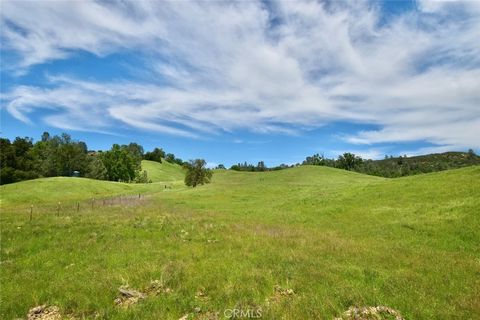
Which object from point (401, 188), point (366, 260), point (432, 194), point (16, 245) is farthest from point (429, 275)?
point (401, 188)

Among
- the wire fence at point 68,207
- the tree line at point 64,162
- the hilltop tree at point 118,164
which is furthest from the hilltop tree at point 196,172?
the hilltop tree at point 118,164

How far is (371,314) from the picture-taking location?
10.3m

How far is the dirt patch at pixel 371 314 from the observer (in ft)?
33.4

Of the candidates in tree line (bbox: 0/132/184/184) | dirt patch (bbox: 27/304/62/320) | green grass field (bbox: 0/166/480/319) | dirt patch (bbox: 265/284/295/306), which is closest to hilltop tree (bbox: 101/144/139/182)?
tree line (bbox: 0/132/184/184)

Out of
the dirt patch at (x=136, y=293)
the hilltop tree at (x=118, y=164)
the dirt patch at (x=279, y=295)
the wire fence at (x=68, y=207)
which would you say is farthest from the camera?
the hilltop tree at (x=118, y=164)

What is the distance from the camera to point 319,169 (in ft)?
387

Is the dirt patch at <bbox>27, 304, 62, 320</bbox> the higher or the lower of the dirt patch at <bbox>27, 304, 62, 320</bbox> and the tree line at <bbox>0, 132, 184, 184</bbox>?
the lower

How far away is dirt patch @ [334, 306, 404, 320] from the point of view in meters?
10.2

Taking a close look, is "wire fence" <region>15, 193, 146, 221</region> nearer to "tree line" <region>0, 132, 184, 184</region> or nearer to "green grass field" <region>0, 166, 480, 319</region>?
Answer: "green grass field" <region>0, 166, 480, 319</region>

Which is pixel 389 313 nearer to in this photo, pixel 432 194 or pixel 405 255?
pixel 405 255

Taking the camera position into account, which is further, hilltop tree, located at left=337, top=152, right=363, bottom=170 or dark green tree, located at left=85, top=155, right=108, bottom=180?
hilltop tree, located at left=337, top=152, right=363, bottom=170

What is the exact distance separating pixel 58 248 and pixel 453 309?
705 inches

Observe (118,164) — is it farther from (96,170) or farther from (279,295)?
(279,295)

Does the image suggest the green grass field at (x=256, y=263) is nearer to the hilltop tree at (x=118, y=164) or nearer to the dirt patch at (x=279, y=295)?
the dirt patch at (x=279, y=295)
